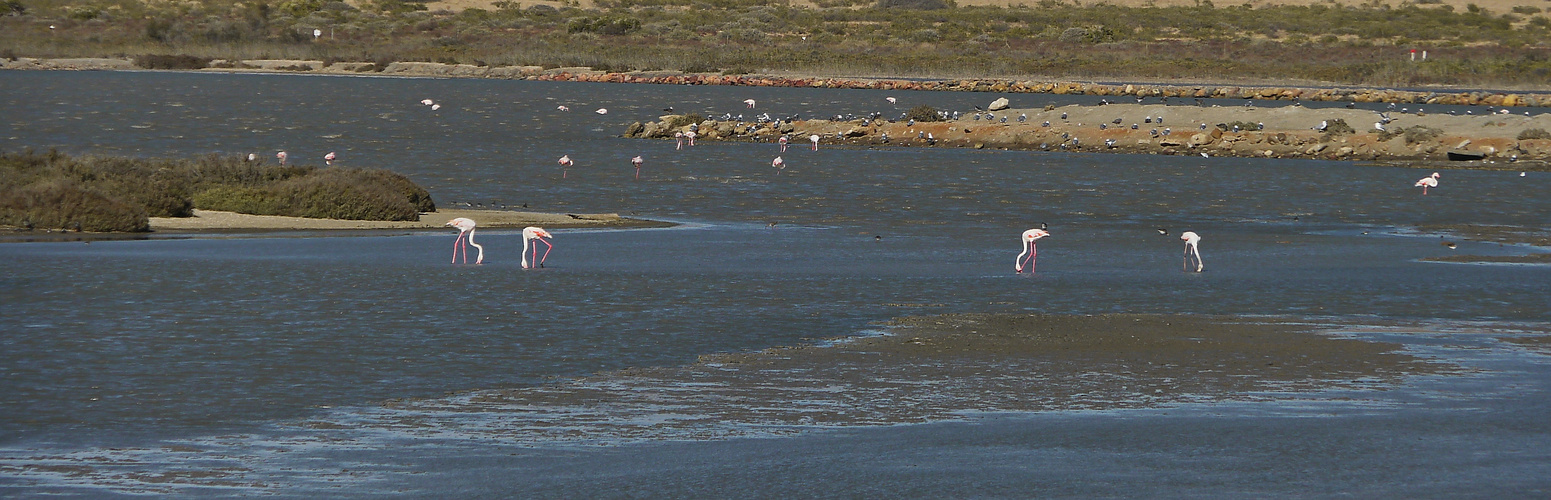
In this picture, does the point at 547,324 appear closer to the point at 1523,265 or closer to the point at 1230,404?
the point at 1230,404

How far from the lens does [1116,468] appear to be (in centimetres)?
1004

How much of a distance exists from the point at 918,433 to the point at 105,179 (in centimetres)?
1873

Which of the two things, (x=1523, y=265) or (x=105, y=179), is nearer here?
(x=1523, y=265)

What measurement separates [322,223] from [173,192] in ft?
7.55

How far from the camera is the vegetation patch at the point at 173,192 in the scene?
77.7ft

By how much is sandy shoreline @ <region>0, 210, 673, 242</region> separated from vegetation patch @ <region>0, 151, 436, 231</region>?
21cm

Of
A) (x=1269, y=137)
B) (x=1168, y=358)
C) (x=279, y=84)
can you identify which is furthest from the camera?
(x=279, y=84)

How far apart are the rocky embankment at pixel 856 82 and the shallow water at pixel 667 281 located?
124 feet

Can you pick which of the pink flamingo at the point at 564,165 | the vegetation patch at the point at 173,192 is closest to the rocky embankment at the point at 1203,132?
the pink flamingo at the point at 564,165

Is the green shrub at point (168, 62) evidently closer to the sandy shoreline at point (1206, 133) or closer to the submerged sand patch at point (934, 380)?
the sandy shoreline at point (1206, 133)

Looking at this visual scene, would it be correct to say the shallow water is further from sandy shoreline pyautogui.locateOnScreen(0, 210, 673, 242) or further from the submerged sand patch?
sandy shoreline pyautogui.locateOnScreen(0, 210, 673, 242)

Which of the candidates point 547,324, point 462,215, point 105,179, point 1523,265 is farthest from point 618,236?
point 1523,265

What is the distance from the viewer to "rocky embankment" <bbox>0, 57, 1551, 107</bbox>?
266ft

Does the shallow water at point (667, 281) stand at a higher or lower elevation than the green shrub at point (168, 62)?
lower
